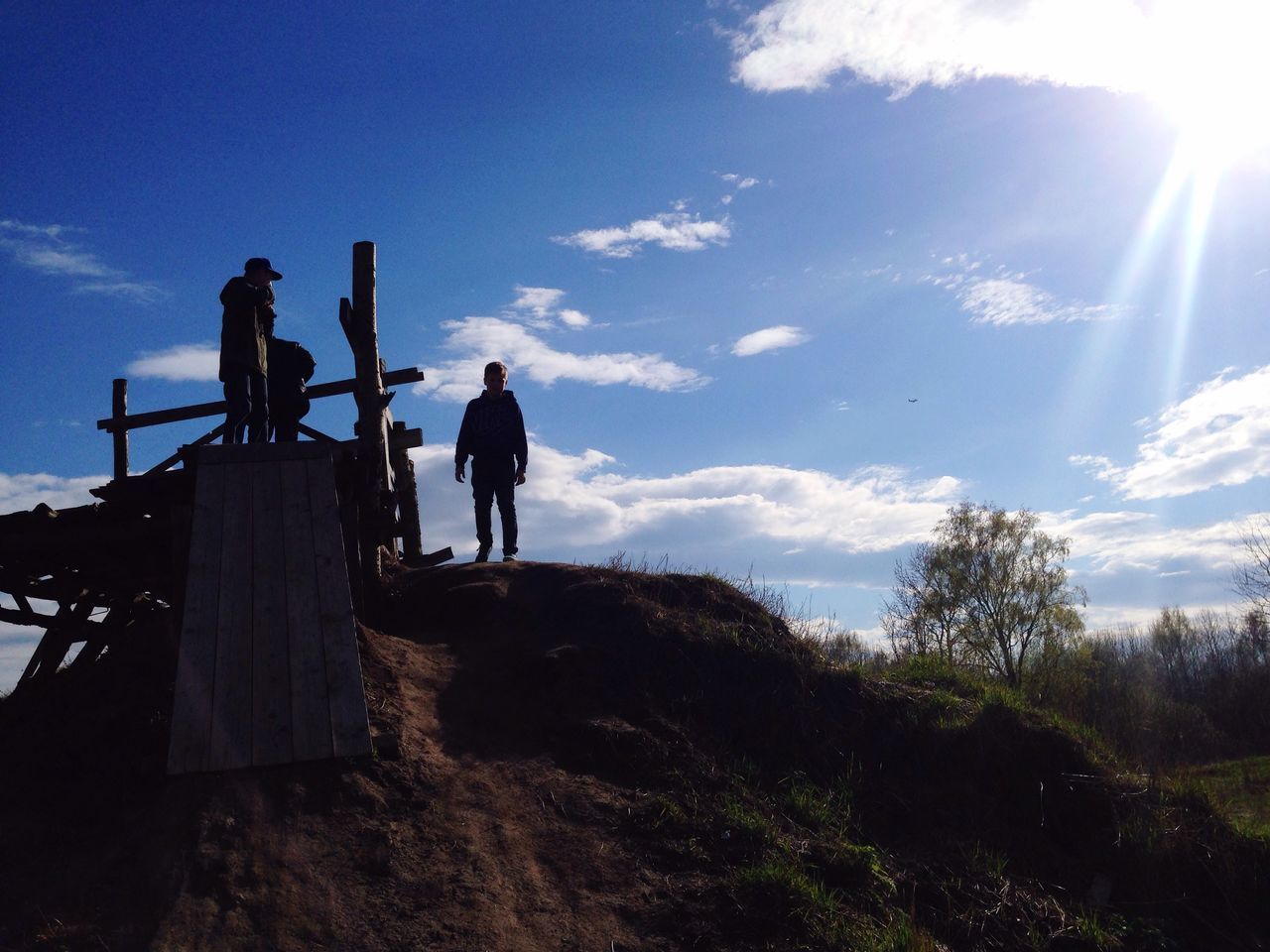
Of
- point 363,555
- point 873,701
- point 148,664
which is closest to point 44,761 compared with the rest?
point 148,664

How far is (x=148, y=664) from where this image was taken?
6.69 meters

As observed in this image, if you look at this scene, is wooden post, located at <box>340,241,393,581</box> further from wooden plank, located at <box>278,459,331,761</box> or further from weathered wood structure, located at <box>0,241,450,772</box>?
wooden plank, located at <box>278,459,331,761</box>

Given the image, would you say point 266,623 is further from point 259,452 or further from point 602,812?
point 602,812

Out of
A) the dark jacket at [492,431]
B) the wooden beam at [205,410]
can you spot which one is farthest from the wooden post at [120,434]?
the dark jacket at [492,431]

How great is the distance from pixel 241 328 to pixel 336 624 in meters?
3.49

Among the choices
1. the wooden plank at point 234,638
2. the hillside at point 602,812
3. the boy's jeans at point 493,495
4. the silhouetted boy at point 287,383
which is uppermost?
the silhouetted boy at point 287,383

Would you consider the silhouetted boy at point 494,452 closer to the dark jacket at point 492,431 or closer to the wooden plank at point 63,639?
the dark jacket at point 492,431

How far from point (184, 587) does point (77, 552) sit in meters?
2.29

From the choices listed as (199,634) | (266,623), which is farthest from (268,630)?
(199,634)

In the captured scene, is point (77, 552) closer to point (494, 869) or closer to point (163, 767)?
point (163, 767)

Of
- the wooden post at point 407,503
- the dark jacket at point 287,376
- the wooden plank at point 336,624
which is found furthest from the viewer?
the wooden post at point 407,503

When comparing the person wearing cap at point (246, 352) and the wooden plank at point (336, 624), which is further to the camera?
the person wearing cap at point (246, 352)

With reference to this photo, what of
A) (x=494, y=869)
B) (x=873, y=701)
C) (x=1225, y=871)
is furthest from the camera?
(x=873, y=701)

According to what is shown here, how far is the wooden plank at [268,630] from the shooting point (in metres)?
5.50
